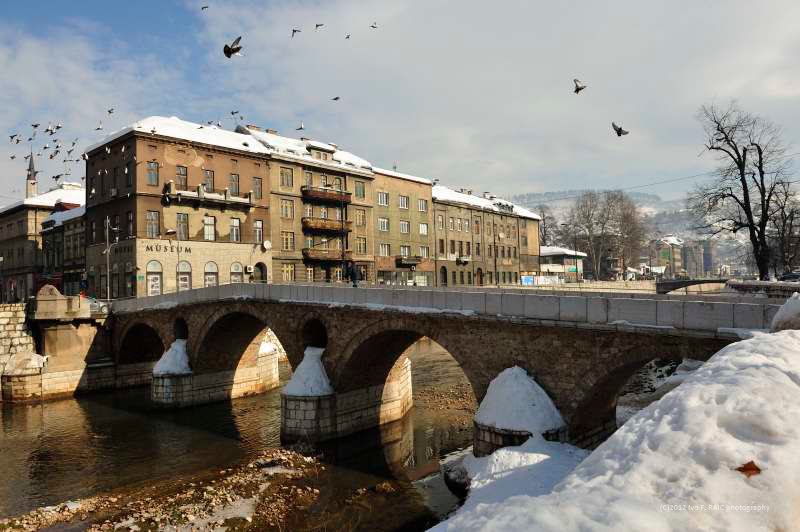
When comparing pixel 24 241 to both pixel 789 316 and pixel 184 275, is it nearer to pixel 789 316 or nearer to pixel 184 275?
pixel 184 275

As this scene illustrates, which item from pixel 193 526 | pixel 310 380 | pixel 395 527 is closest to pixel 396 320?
pixel 310 380

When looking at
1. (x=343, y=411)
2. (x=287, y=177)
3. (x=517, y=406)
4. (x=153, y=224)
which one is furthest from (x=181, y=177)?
(x=517, y=406)

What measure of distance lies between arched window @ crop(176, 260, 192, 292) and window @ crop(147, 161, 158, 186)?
23.3 ft

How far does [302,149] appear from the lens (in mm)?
53812

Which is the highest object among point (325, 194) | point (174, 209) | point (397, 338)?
point (325, 194)

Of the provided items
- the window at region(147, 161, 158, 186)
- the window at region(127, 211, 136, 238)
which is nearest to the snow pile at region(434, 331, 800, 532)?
the window at region(147, 161, 158, 186)

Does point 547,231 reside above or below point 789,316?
above

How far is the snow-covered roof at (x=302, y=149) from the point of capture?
5109cm

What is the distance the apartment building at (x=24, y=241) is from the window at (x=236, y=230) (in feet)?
94.6

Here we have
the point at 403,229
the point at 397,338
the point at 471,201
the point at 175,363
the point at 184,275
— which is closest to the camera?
the point at 397,338

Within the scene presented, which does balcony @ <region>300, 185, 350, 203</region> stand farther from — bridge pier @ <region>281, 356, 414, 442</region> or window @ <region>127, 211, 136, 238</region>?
bridge pier @ <region>281, 356, 414, 442</region>

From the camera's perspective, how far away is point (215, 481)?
19984 mm

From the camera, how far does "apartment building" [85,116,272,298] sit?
42.8 meters

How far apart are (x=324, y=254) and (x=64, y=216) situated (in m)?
29.8
